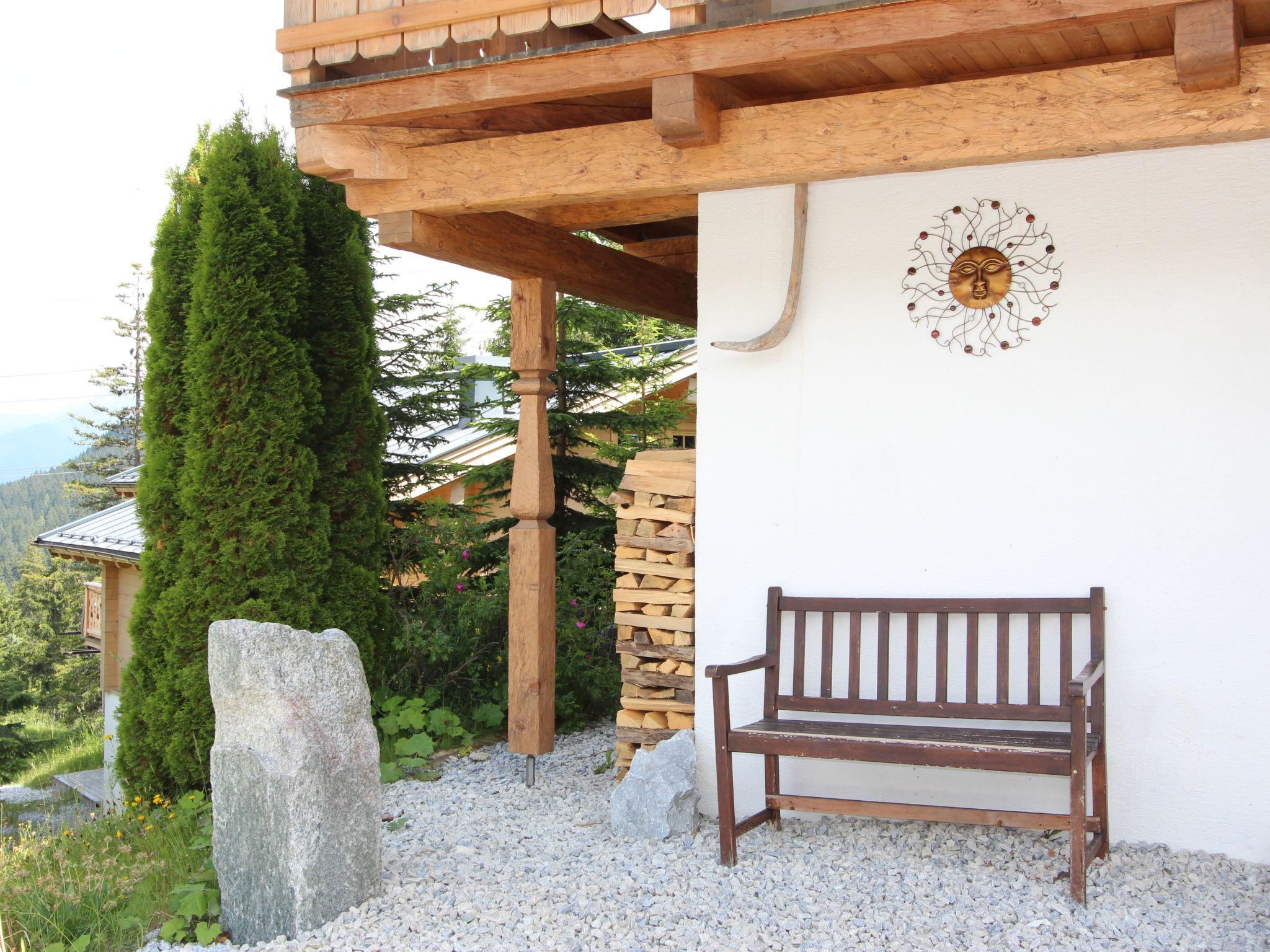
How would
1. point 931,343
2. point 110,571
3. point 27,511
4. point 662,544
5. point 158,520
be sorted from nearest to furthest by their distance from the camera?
point 931,343, point 662,544, point 158,520, point 110,571, point 27,511

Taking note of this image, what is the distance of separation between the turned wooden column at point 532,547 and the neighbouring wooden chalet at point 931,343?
612 millimetres

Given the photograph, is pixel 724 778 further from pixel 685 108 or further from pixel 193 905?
pixel 685 108

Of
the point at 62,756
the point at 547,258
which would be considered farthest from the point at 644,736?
the point at 62,756

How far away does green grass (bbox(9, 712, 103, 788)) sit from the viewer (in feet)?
42.6

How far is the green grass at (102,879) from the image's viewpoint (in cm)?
338

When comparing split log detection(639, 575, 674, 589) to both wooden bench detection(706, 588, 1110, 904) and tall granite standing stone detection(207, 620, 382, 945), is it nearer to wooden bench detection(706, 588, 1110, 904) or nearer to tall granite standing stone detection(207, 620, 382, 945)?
wooden bench detection(706, 588, 1110, 904)

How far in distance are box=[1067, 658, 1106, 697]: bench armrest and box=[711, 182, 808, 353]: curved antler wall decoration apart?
61.2 inches

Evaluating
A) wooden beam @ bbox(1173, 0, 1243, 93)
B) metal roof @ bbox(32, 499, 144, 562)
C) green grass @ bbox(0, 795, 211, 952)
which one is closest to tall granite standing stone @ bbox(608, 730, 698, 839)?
green grass @ bbox(0, 795, 211, 952)

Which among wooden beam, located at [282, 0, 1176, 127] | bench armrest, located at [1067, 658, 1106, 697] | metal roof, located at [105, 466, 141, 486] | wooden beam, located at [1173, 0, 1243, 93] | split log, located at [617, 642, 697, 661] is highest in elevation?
wooden beam, located at [282, 0, 1176, 127]

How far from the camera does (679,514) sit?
4.42 m

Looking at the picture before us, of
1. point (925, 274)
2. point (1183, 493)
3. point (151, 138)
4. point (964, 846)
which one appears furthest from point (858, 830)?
point (151, 138)

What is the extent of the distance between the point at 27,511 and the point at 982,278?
5573 cm

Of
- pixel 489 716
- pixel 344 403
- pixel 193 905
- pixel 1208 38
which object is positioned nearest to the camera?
pixel 1208 38

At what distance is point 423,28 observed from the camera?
370cm
